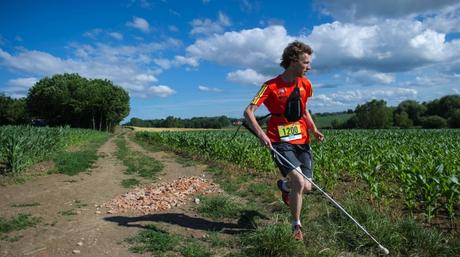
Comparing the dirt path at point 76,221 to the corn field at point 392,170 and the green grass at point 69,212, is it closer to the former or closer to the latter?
the green grass at point 69,212

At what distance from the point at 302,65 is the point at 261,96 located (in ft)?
2.16

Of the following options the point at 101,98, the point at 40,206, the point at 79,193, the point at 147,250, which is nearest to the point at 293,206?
the point at 147,250

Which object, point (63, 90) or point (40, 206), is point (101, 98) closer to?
point (63, 90)

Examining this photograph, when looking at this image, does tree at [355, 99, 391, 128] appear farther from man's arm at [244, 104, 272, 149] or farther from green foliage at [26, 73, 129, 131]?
man's arm at [244, 104, 272, 149]

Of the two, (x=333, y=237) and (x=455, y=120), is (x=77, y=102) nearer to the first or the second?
(x=333, y=237)

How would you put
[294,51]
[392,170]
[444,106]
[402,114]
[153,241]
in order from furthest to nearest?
[402,114]
[444,106]
[392,170]
[153,241]
[294,51]

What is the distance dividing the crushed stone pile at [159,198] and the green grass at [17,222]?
1262 mm

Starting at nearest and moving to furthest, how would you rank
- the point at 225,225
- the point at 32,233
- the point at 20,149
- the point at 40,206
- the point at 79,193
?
the point at 32,233 → the point at 225,225 → the point at 40,206 → the point at 79,193 → the point at 20,149

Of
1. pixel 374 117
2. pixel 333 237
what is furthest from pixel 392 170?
pixel 374 117

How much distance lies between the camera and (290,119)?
4844 mm

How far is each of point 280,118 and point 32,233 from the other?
402 cm

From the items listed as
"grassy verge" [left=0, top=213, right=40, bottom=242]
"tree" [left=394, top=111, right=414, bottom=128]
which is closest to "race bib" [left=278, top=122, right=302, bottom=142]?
"grassy verge" [left=0, top=213, right=40, bottom=242]

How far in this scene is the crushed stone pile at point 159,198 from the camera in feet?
22.4

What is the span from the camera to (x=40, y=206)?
23.6 feet
